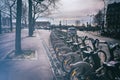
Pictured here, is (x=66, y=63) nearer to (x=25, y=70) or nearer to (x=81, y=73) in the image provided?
(x=25, y=70)

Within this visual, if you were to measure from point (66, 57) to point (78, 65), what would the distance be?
2355 millimetres

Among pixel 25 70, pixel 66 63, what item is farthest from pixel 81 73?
pixel 25 70

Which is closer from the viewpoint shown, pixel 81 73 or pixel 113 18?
pixel 81 73

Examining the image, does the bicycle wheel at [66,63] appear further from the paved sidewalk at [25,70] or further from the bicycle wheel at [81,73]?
the bicycle wheel at [81,73]

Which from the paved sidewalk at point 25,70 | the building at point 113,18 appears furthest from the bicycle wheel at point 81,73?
the building at point 113,18

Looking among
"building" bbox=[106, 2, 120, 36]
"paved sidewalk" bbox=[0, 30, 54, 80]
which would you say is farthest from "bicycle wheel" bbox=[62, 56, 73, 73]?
"building" bbox=[106, 2, 120, 36]

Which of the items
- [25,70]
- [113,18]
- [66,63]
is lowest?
[25,70]

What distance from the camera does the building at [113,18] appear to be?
4314cm

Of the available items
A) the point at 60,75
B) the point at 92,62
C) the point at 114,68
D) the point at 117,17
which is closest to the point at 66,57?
the point at 60,75

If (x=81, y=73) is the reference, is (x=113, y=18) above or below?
above

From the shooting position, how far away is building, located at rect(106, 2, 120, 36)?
142ft

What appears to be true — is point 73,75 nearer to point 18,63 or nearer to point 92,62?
point 92,62

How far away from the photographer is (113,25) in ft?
151

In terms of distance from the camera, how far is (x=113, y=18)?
151ft
